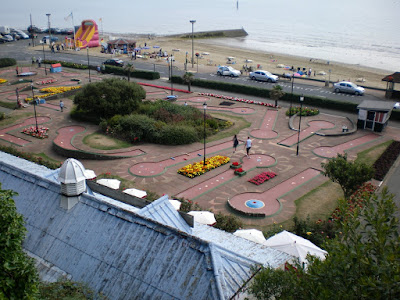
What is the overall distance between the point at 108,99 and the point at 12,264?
1242 inches

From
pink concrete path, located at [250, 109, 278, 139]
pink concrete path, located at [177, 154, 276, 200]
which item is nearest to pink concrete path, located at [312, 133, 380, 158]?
pink concrete path, located at [177, 154, 276, 200]

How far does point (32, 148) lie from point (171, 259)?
25290mm

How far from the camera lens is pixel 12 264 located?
342 inches

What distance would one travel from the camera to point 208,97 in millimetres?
49344

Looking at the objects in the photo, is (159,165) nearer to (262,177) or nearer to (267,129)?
(262,177)

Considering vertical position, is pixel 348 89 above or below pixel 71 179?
below

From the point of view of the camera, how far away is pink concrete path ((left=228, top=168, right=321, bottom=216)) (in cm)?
2435

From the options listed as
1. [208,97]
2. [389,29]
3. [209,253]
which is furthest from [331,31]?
[209,253]

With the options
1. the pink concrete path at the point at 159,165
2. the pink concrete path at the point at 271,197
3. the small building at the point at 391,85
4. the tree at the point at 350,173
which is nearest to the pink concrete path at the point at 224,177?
the pink concrete path at the point at 271,197

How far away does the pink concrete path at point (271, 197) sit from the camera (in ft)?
79.9

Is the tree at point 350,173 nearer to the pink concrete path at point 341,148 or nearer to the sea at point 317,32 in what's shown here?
the pink concrete path at point 341,148

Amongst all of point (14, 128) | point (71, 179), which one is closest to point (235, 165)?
point (71, 179)

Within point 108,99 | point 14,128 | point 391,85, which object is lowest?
point 14,128

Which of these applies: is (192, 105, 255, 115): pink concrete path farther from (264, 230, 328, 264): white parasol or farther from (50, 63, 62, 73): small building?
(50, 63, 62, 73): small building
